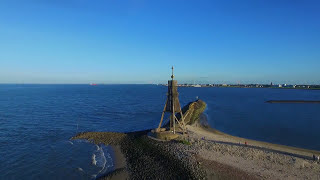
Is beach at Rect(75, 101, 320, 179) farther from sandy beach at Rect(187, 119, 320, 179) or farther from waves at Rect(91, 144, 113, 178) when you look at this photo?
waves at Rect(91, 144, 113, 178)

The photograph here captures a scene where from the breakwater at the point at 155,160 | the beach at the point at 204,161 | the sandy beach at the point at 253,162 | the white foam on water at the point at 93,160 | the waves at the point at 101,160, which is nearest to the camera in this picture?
the sandy beach at the point at 253,162

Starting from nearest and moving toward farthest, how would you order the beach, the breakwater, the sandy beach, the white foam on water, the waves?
the sandy beach → the beach → the breakwater → the waves → the white foam on water

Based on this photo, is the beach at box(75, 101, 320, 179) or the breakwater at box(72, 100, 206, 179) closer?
the beach at box(75, 101, 320, 179)

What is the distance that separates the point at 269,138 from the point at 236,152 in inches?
570

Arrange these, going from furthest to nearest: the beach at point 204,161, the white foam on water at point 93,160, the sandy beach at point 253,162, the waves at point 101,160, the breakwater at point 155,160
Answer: the white foam on water at point 93,160 → the waves at point 101,160 → the breakwater at point 155,160 → the beach at point 204,161 → the sandy beach at point 253,162

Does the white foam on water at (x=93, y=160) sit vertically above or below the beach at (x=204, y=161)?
below

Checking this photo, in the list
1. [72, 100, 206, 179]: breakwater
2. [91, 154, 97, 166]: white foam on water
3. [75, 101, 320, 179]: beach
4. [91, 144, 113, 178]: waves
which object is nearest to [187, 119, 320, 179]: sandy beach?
[75, 101, 320, 179]: beach

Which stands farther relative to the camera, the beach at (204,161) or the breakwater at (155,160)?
the breakwater at (155,160)

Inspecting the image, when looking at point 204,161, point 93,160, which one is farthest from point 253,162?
point 93,160

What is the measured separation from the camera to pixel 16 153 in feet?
90.0

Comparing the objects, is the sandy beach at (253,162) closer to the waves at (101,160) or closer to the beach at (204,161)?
the beach at (204,161)

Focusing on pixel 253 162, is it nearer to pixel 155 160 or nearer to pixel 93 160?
pixel 155 160

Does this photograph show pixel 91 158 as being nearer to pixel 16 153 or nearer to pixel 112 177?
pixel 112 177

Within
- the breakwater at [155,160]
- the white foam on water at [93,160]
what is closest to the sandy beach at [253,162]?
the breakwater at [155,160]
